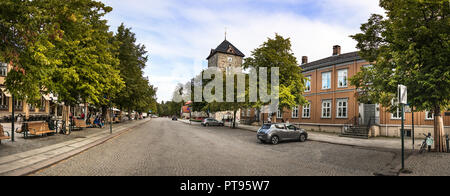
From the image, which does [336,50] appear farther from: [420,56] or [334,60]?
[420,56]

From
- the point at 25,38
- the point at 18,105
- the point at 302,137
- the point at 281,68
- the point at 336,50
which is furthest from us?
the point at 18,105

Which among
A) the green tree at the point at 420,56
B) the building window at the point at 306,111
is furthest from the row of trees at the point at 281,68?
the green tree at the point at 420,56

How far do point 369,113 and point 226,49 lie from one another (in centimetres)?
5357

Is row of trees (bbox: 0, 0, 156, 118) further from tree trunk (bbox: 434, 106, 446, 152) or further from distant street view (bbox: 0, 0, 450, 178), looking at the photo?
tree trunk (bbox: 434, 106, 446, 152)

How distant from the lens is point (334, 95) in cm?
2673

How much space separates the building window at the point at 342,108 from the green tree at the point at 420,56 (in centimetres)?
1347

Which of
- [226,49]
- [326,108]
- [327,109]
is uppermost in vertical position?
[226,49]

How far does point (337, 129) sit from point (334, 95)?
3.79 m

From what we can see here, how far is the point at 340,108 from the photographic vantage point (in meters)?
26.0

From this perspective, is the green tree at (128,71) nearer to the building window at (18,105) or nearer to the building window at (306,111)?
the building window at (18,105)

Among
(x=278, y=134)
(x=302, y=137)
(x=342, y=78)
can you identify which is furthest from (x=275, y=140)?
(x=342, y=78)

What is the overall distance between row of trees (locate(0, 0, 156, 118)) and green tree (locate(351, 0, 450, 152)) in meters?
13.9

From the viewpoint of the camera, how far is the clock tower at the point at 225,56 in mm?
71062
